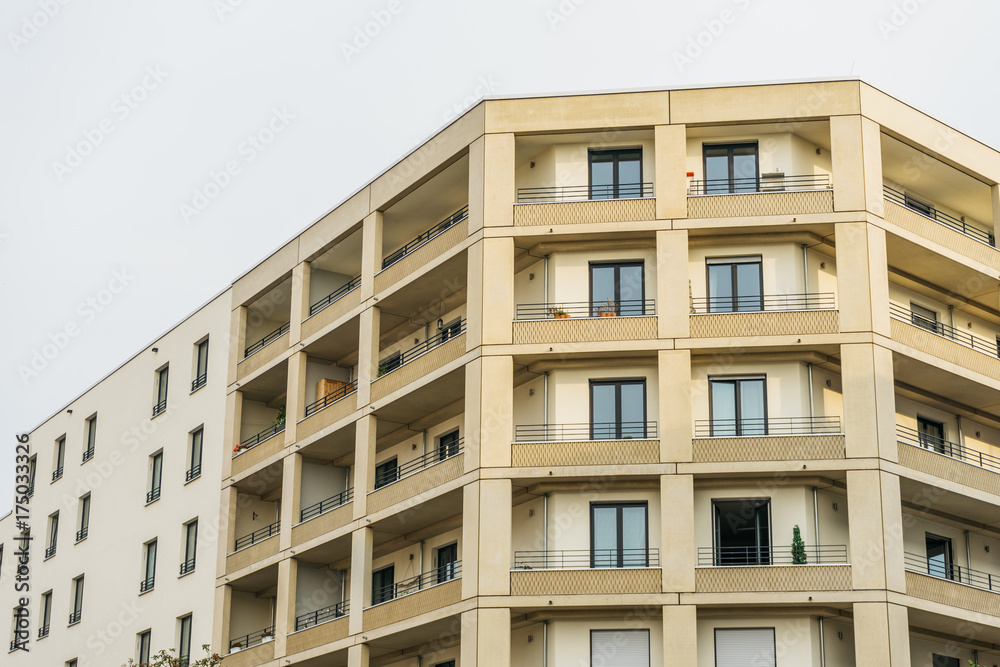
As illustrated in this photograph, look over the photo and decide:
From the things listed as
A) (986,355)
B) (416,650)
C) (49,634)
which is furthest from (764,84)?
(49,634)

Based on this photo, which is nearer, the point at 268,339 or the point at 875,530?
the point at 875,530

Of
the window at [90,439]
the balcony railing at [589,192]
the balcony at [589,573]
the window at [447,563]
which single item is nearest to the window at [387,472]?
the window at [447,563]

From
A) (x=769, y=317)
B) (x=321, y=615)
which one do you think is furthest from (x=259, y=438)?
(x=769, y=317)

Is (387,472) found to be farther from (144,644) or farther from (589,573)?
(144,644)

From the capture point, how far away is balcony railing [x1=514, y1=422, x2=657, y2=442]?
142 feet

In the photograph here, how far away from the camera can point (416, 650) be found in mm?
46844

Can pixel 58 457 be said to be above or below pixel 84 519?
above

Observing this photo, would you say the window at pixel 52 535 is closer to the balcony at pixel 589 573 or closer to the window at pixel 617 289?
the balcony at pixel 589 573

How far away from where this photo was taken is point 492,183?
45594 mm

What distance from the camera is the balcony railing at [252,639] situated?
52241 mm

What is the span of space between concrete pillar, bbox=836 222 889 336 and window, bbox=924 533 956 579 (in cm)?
709

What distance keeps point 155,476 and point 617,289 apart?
24.0 meters

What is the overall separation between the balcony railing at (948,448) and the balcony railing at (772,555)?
16.2 feet

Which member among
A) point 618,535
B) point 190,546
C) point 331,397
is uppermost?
point 331,397
